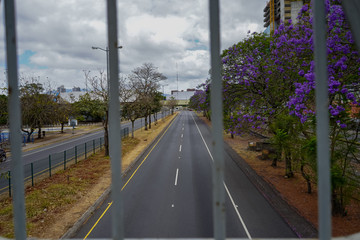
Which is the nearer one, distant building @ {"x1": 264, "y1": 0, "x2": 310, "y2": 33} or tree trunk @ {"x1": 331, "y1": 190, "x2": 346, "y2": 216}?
tree trunk @ {"x1": 331, "y1": 190, "x2": 346, "y2": 216}

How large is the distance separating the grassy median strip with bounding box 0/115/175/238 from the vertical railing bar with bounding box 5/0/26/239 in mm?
5943

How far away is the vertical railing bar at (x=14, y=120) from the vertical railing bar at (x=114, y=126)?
1.87 ft

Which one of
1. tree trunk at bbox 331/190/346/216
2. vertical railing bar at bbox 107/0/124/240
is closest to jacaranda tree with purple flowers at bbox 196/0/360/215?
tree trunk at bbox 331/190/346/216

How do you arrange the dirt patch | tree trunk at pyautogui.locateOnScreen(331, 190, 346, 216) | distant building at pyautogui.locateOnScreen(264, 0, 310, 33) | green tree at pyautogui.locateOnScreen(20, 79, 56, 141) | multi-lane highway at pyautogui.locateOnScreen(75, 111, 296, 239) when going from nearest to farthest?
multi-lane highway at pyautogui.locateOnScreen(75, 111, 296, 239) < the dirt patch < tree trunk at pyautogui.locateOnScreen(331, 190, 346, 216) < green tree at pyautogui.locateOnScreen(20, 79, 56, 141) < distant building at pyautogui.locateOnScreen(264, 0, 310, 33)

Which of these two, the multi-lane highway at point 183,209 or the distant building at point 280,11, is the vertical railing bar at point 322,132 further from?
the distant building at point 280,11

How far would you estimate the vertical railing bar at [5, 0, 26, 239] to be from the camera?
1.28 m

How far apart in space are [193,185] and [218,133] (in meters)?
9.56

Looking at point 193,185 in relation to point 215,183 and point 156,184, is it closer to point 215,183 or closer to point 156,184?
point 156,184

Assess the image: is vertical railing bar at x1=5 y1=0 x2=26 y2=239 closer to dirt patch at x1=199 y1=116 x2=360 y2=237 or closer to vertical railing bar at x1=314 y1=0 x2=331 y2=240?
vertical railing bar at x1=314 y1=0 x2=331 y2=240

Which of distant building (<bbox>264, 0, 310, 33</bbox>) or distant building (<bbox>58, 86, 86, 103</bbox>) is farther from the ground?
distant building (<bbox>264, 0, 310, 33</bbox>)

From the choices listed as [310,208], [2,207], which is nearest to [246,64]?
[310,208]

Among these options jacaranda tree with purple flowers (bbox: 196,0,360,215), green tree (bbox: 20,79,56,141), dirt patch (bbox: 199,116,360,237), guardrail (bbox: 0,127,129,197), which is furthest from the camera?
green tree (bbox: 20,79,56,141)

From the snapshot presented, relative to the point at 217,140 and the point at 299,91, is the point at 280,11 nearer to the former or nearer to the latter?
the point at 299,91

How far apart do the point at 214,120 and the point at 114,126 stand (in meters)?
0.60
